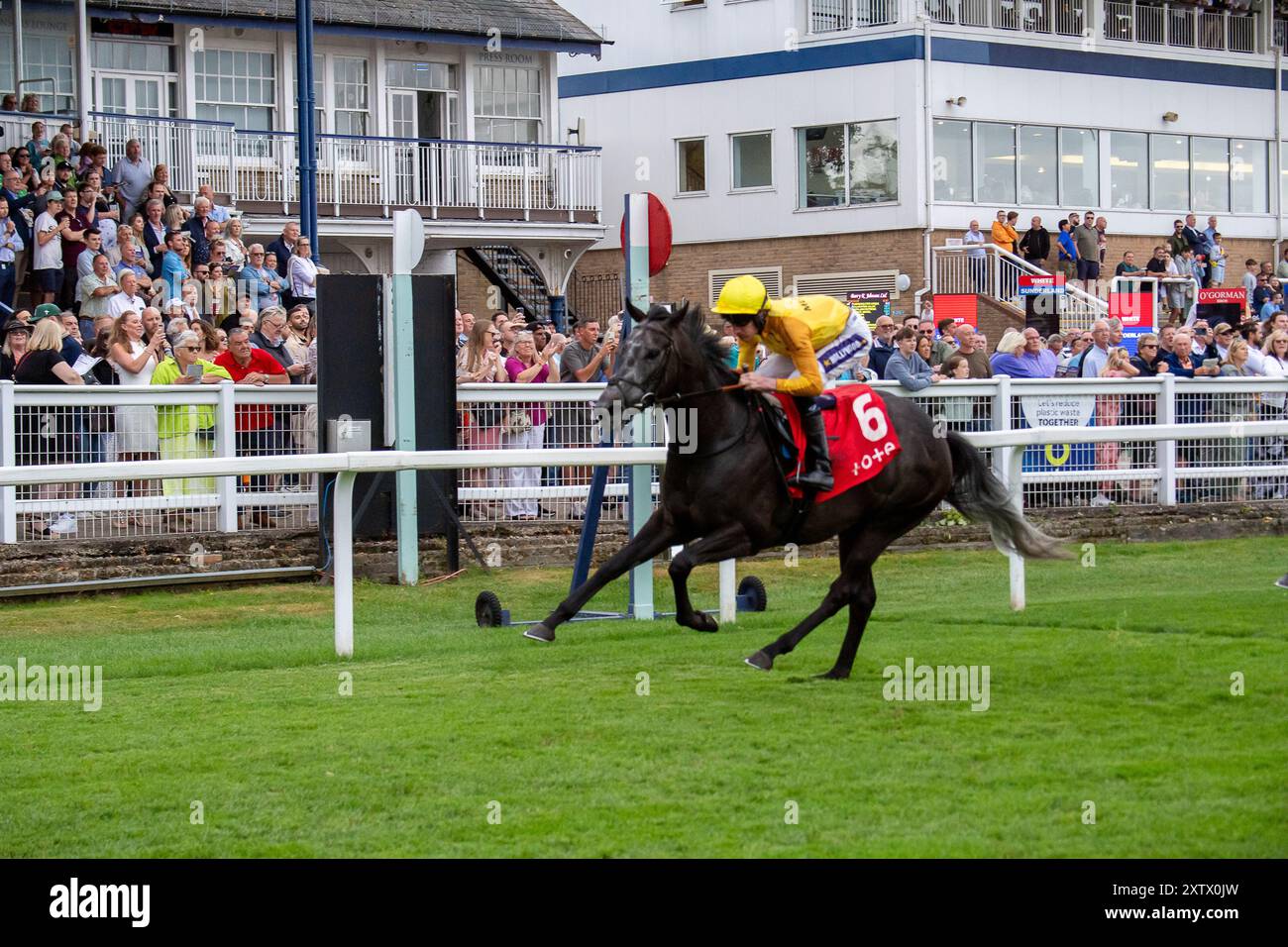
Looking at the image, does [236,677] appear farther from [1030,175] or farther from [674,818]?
[1030,175]

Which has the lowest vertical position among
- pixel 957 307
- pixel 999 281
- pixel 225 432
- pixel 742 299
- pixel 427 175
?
pixel 225 432

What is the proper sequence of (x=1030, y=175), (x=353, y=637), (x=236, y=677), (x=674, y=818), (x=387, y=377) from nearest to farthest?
(x=674, y=818), (x=236, y=677), (x=353, y=637), (x=387, y=377), (x=1030, y=175)

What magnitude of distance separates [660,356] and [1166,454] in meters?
9.13

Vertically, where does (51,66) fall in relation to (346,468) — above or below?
above

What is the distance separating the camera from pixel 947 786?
6.34 meters

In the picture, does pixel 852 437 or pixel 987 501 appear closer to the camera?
pixel 852 437

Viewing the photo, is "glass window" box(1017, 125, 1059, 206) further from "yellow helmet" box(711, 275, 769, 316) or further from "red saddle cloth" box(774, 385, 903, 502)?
"yellow helmet" box(711, 275, 769, 316)

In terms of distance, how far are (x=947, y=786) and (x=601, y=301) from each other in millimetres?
30283

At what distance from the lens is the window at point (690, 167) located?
36.0 meters

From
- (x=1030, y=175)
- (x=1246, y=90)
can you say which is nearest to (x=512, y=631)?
(x=1030, y=175)

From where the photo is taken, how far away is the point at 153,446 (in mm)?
13219

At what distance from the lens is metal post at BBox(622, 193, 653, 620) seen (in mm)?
11219

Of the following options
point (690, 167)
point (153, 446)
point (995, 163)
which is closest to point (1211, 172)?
point (995, 163)
